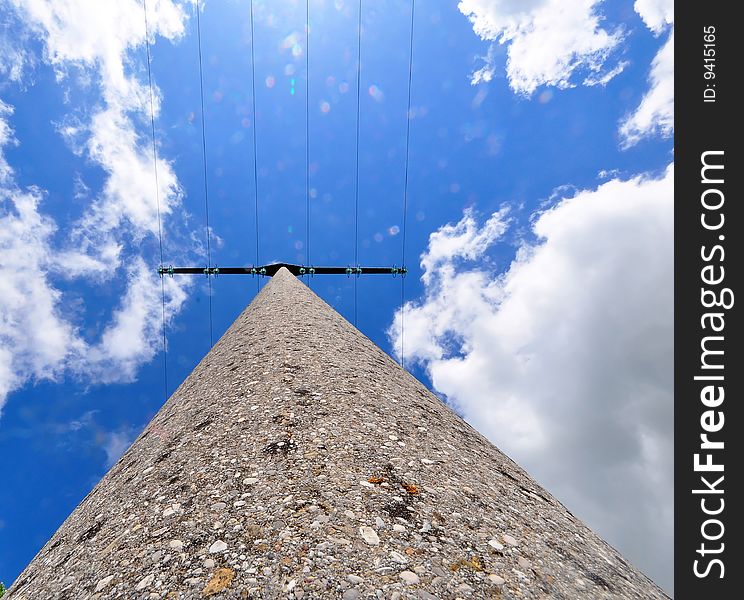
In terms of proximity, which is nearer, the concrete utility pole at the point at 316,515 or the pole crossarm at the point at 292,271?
the concrete utility pole at the point at 316,515

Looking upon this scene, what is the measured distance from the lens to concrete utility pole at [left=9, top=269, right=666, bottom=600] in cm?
244

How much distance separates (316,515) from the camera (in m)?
2.82

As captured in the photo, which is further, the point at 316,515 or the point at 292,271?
the point at 292,271

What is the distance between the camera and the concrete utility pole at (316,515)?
2442 mm

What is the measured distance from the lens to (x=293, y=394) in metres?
4.52

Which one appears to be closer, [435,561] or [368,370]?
[435,561]

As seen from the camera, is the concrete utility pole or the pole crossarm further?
the pole crossarm

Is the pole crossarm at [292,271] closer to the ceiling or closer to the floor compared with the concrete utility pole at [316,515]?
closer to the ceiling

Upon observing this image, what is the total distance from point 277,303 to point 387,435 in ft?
18.3

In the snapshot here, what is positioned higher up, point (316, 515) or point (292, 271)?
point (292, 271)

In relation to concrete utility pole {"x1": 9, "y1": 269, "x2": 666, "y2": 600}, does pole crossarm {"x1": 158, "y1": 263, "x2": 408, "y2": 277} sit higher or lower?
higher
